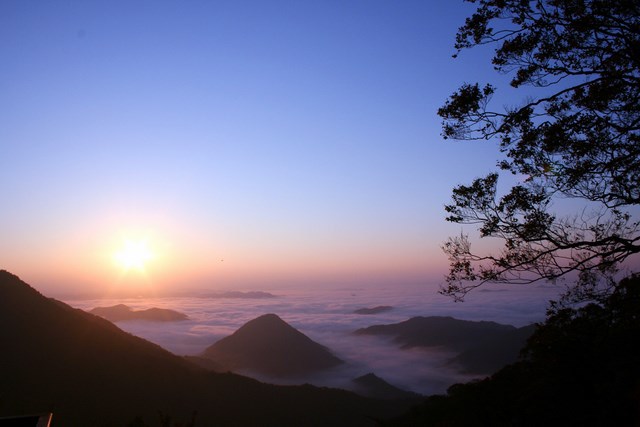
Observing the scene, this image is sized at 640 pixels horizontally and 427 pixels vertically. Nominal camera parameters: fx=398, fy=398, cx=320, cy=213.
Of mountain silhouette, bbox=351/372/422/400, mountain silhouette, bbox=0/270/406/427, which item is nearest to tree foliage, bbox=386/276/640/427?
mountain silhouette, bbox=0/270/406/427

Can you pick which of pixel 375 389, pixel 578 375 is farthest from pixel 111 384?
pixel 375 389

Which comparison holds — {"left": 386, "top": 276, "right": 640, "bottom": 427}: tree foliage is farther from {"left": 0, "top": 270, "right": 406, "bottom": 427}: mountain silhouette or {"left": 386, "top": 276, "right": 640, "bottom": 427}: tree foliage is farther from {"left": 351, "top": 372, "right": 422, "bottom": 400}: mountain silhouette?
{"left": 351, "top": 372, "right": 422, "bottom": 400}: mountain silhouette

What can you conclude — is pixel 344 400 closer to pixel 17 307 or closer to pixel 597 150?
pixel 17 307

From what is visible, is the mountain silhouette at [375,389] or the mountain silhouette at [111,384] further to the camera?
the mountain silhouette at [375,389]

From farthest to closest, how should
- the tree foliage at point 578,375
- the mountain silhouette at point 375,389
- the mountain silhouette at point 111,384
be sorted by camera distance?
the mountain silhouette at point 375,389 < the mountain silhouette at point 111,384 < the tree foliage at point 578,375

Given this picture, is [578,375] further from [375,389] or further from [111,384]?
[375,389]

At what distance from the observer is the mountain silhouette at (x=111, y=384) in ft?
213

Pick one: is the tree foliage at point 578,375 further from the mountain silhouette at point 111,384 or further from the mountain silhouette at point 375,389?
the mountain silhouette at point 375,389

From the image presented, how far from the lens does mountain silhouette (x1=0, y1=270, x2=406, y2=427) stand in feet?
213

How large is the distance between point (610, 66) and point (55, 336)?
98080 mm

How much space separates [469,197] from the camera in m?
11.8

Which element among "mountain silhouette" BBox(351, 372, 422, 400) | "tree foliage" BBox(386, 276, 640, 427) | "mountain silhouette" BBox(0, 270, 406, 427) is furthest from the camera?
"mountain silhouette" BBox(351, 372, 422, 400)

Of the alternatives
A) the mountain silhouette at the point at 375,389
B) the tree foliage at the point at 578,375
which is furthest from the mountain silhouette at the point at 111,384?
the tree foliage at the point at 578,375

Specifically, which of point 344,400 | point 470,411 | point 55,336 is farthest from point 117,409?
point 470,411
